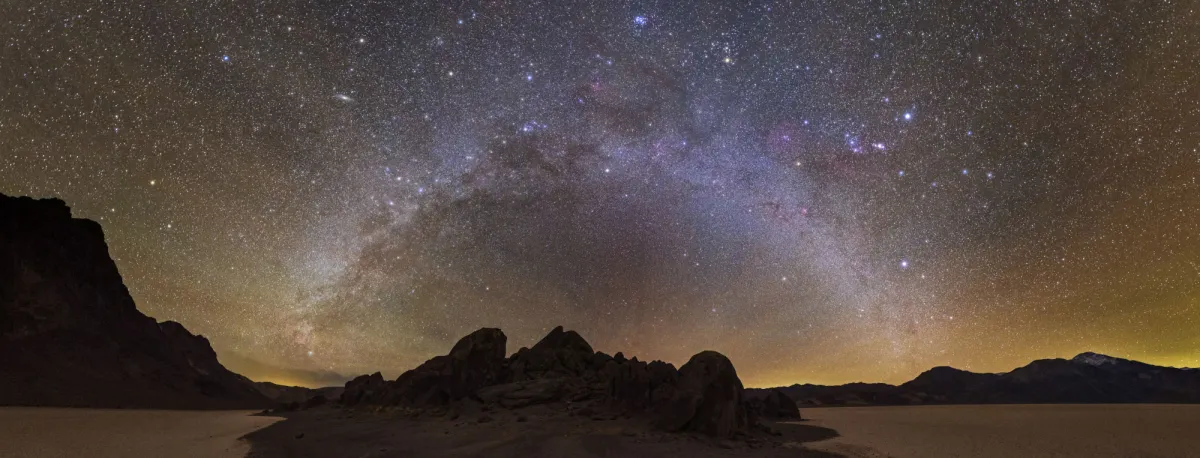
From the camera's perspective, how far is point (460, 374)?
40.3m

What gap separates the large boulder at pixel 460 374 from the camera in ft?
130

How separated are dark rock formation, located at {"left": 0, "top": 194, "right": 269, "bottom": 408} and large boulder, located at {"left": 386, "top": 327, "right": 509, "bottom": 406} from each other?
171 feet

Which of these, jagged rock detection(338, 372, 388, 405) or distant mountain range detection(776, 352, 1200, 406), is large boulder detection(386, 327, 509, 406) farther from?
distant mountain range detection(776, 352, 1200, 406)

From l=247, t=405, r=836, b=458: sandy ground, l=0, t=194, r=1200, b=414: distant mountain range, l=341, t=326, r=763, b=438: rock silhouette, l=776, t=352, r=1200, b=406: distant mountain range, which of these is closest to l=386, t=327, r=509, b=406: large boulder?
l=341, t=326, r=763, b=438: rock silhouette

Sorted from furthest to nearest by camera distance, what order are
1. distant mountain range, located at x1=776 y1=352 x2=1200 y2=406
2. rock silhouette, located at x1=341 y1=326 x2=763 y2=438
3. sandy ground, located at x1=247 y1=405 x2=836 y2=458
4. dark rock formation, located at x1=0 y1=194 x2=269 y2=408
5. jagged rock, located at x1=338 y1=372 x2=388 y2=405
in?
distant mountain range, located at x1=776 y1=352 x2=1200 y2=406 → dark rock formation, located at x1=0 y1=194 x2=269 y2=408 → jagged rock, located at x1=338 y1=372 x2=388 y2=405 → rock silhouette, located at x1=341 y1=326 x2=763 y2=438 → sandy ground, located at x1=247 y1=405 x2=836 y2=458

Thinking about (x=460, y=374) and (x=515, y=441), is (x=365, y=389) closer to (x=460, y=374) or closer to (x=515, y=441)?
(x=460, y=374)

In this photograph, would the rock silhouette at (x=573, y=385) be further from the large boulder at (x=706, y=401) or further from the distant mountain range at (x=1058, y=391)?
the distant mountain range at (x=1058, y=391)

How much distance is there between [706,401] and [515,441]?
9.58m

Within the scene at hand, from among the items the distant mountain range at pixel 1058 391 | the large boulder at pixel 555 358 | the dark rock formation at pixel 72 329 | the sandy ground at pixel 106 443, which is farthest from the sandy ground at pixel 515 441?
the distant mountain range at pixel 1058 391

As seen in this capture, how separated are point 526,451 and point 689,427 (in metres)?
8.64

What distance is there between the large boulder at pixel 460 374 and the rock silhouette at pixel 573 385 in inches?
3.1

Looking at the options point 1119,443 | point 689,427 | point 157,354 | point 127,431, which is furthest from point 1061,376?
point 157,354

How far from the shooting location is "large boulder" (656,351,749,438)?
2555 cm

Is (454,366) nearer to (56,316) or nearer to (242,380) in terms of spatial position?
(56,316)
